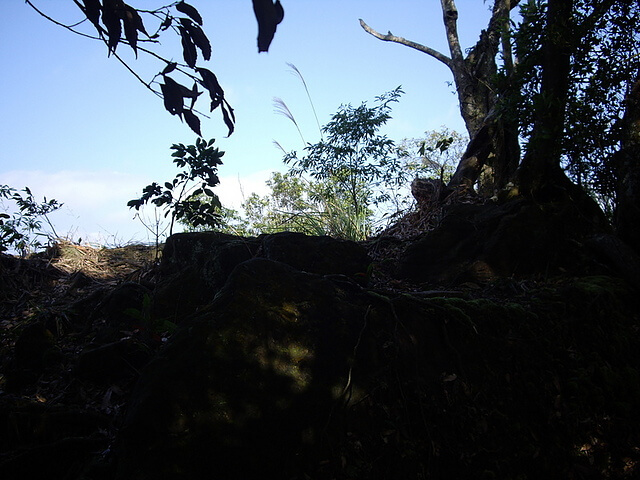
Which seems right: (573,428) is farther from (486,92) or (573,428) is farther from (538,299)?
(486,92)

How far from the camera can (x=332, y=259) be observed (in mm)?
3344

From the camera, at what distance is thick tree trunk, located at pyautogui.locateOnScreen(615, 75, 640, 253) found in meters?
3.50

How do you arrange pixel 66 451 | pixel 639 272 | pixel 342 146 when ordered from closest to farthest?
pixel 66 451, pixel 639 272, pixel 342 146

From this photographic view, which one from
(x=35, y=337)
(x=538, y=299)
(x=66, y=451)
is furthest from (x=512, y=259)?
(x=35, y=337)

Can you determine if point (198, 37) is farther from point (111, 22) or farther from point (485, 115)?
point (485, 115)

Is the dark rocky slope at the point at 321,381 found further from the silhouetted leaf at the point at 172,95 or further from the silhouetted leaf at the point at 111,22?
the silhouetted leaf at the point at 111,22

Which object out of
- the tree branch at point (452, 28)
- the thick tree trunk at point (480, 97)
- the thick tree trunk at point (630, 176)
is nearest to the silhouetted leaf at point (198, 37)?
the thick tree trunk at point (630, 176)

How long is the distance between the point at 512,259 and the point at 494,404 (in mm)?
1800

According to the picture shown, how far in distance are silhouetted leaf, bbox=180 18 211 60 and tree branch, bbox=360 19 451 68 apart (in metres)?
10.1

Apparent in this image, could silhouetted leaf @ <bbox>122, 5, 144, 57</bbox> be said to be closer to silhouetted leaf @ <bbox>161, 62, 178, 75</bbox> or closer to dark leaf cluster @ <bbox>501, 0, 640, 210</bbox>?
silhouetted leaf @ <bbox>161, 62, 178, 75</bbox>

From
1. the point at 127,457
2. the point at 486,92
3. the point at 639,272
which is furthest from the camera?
the point at 486,92

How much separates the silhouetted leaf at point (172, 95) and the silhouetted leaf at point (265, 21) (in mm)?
578

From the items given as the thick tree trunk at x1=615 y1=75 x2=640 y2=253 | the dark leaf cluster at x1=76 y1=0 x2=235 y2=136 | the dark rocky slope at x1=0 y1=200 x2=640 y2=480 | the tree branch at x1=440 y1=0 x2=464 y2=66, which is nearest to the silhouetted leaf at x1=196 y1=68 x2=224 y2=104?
the dark leaf cluster at x1=76 y1=0 x2=235 y2=136

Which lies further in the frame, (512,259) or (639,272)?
(512,259)
